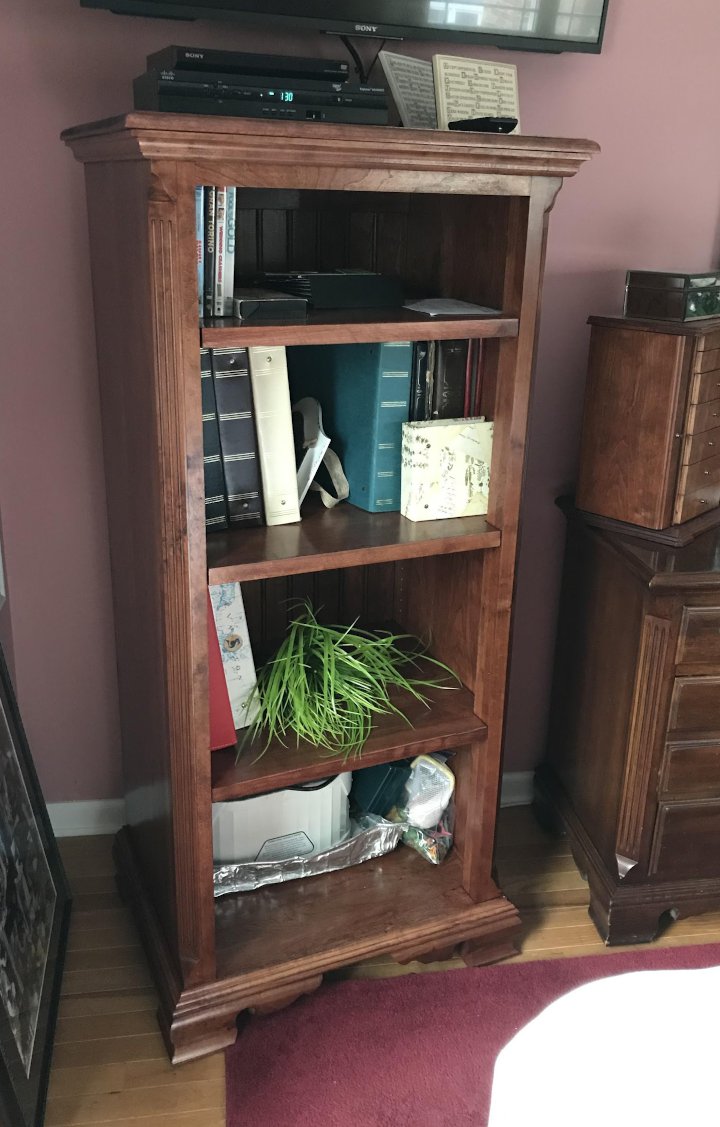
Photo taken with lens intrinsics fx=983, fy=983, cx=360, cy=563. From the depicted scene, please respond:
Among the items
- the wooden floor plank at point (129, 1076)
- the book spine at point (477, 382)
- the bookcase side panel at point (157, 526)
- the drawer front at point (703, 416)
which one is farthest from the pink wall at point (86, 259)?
the wooden floor plank at point (129, 1076)

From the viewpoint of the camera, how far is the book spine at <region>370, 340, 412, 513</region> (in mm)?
1447

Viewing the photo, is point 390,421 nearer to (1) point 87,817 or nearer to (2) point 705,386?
(2) point 705,386

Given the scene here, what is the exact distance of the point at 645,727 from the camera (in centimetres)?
165

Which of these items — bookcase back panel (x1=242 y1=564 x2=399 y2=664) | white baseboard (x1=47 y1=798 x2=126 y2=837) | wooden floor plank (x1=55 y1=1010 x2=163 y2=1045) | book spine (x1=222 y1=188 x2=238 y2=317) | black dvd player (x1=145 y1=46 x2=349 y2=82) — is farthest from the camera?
white baseboard (x1=47 y1=798 x2=126 y2=837)

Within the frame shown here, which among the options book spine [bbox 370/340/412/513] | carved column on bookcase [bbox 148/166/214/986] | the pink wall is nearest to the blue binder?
book spine [bbox 370/340/412/513]

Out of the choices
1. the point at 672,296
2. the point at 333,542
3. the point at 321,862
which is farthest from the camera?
the point at 321,862

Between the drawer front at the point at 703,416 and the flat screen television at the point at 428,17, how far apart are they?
639 mm

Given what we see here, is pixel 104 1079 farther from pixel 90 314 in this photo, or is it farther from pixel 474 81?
pixel 474 81

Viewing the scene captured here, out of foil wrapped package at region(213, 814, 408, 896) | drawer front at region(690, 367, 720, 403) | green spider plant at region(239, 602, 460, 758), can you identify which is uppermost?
drawer front at region(690, 367, 720, 403)

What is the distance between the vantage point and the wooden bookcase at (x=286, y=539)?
1201 mm

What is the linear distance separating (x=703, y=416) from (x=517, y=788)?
0.95 m

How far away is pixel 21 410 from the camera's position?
5.56 feet

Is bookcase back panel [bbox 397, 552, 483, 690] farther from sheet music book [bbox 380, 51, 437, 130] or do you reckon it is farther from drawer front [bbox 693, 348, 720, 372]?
sheet music book [bbox 380, 51, 437, 130]

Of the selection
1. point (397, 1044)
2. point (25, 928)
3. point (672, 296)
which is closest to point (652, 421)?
point (672, 296)
